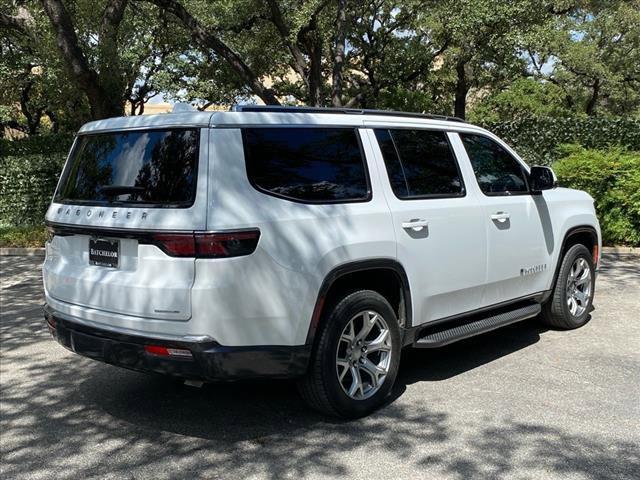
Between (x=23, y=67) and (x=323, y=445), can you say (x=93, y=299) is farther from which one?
(x=23, y=67)

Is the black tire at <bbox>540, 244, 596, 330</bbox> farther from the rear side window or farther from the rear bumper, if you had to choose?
the rear bumper

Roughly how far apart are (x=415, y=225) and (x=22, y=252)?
9810 mm

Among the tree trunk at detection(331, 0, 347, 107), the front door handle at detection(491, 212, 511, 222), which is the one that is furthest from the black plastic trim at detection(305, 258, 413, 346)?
the tree trunk at detection(331, 0, 347, 107)

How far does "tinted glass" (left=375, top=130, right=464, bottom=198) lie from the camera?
14.6 ft

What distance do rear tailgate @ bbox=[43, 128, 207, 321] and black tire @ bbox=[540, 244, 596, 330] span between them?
12.6ft

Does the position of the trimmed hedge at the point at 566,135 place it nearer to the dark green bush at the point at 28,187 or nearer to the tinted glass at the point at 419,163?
the tinted glass at the point at 419,163

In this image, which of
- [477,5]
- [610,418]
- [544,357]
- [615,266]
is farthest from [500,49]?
[610,418]

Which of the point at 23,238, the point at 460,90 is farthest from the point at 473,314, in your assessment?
the point at 460,90

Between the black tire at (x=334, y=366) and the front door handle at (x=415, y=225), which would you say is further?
the front door handle at (x=415, y=225)

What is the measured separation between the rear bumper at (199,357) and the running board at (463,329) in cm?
119

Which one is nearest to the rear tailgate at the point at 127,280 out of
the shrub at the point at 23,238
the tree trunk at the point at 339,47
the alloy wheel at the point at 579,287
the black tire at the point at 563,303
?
the black tire at the point at 563,303

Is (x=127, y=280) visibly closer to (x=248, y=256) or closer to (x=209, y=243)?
(x=209, y=243)

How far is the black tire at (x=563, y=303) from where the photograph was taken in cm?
597

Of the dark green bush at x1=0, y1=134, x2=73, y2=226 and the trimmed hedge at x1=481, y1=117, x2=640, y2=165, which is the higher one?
the trimmed hedge at x1=481, y1=117, x2=640, y2=165
